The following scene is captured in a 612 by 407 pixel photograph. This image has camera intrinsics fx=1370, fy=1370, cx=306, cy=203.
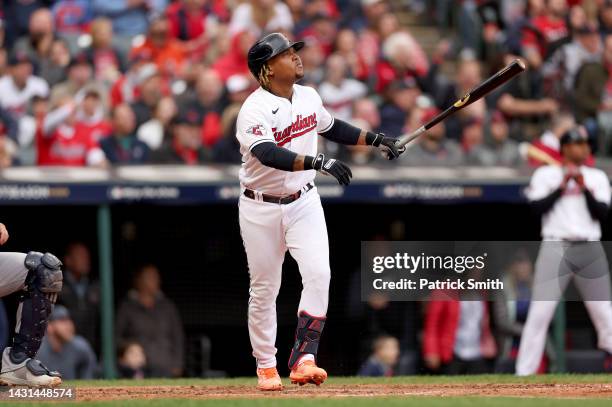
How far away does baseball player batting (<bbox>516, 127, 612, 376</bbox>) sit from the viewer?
31.2 ft

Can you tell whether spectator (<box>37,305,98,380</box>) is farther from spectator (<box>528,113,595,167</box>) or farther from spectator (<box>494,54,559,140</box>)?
spectator (<box>494,54,559,140</box>)

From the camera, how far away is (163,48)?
12961 millimetres

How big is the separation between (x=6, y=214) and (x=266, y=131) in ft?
15.6

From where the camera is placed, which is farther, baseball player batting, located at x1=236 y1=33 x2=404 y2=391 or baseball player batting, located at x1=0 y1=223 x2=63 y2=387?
baseball player batting, located at x1=236 y1=33 x2=404 y2=391

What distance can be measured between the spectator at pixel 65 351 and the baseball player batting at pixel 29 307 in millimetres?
3338

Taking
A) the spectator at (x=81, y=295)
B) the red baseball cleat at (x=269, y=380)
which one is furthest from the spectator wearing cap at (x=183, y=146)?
the red baseball cleat at (x=269, y=380)

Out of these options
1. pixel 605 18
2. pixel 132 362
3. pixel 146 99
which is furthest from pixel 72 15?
pixel 605 18

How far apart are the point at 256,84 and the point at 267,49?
16.8ft

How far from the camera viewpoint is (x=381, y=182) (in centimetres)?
1078

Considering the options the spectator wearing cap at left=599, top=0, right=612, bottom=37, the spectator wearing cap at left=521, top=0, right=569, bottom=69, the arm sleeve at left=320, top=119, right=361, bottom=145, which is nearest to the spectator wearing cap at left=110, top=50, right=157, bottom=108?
the spectator wearing cap at left=521, top=0, right=569, bottom=69

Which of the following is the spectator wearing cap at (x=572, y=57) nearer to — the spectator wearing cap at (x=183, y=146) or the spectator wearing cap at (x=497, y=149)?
the spectator wearing cap at (x=497, y=149)

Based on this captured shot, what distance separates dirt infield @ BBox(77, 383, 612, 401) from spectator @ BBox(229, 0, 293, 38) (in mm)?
5995

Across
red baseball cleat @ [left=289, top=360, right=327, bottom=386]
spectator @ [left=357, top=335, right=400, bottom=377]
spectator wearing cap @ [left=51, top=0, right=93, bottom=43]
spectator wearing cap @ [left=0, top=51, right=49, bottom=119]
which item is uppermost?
spectator wearing cap @ [left=51, top=0, right=93, bottom=43]

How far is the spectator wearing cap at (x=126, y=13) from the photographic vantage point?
13383mm
